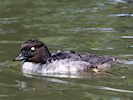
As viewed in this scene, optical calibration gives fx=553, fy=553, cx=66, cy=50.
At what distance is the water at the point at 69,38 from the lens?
37.2 ft

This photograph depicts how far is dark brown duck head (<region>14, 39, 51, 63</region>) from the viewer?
43.1 ft

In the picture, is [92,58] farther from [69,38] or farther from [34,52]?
[69,38]

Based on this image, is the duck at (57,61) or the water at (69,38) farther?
the duck at (57,61)

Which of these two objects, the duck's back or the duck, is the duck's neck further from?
the duck's back

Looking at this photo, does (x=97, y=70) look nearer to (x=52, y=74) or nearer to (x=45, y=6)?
(x=52, y=74)

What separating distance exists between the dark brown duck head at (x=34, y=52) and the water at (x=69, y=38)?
16.1 inches

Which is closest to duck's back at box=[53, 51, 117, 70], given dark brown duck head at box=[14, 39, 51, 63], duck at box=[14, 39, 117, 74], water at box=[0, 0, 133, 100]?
duck at box=[14, 39, 117, 74]

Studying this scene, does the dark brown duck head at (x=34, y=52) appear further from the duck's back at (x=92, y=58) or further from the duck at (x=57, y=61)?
the duck's back at (x=92, y=58)

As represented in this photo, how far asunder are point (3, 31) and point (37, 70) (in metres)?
4.22

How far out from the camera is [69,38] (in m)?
15.7

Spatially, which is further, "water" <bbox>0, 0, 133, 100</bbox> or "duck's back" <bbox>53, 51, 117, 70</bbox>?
"duck's back" <bbox>53, 51, 117, 70</bbox>

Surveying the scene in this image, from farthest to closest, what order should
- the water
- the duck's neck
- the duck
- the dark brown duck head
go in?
the duck's neck → the dark brown duck head → the duck → the water

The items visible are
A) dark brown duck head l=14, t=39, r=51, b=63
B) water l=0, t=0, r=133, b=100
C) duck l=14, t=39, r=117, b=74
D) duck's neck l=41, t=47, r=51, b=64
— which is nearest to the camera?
water l=0, t=0, r=133, b=100

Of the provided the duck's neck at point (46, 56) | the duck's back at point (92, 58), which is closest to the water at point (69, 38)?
the duck's back at point (92, 58)
